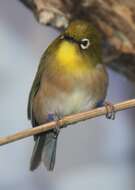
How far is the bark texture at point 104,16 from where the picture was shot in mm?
1215

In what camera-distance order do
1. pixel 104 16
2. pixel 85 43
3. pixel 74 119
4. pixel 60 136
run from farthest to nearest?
pixel 60 136
pixel 104 16
pixel 85 43
pixel 74 119

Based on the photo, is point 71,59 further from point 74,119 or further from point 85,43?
point 74,119

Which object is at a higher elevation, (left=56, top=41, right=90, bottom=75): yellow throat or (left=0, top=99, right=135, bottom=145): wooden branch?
(left=56, top=41, right=90, bottom=75): yellow throat

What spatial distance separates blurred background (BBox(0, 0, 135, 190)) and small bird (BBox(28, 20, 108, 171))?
1.37 feet

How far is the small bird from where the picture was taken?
1.10 metres

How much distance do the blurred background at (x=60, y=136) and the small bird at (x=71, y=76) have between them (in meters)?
0.42

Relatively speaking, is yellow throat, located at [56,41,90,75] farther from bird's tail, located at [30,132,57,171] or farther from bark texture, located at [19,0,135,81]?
bird's tail, located at [30,132,57,171]

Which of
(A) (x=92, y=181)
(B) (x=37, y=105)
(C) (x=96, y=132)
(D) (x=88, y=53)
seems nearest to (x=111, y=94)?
(C) (x=96, y=132)

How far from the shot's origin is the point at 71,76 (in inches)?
45.7

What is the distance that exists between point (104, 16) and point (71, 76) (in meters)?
0.16

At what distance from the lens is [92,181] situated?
181cm

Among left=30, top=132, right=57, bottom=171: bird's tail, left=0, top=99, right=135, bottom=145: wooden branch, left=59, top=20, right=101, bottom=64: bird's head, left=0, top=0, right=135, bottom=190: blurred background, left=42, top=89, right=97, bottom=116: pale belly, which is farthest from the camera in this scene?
left=0, top=0, right=135, bottom=190: blurred background

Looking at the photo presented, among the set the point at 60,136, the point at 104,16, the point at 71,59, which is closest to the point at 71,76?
the point at 71,59

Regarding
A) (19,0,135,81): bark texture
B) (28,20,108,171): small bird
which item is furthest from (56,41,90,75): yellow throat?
(19,0,135,81): bark texture
